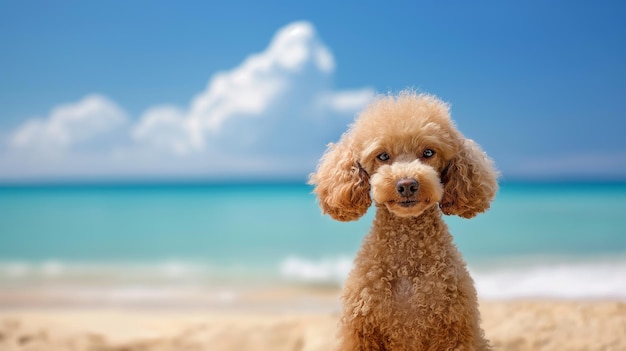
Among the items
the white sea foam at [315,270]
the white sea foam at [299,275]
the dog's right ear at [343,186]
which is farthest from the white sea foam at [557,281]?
the dog's right ear at [343,186]

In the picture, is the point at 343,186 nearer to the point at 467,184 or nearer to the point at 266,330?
the point at 467,184

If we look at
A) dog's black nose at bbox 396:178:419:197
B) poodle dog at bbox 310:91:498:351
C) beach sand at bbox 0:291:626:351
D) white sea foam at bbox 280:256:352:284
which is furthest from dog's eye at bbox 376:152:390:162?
white sea foam at bbox 280:256:352:284

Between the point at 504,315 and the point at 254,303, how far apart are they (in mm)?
3171

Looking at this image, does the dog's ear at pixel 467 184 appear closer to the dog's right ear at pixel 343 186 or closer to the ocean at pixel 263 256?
the dog's right ear at pixel 343 186

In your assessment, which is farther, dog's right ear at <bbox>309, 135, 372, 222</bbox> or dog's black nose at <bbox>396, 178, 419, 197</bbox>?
dog's right ear at <bbox>309, 135, 372, 222</bbox>

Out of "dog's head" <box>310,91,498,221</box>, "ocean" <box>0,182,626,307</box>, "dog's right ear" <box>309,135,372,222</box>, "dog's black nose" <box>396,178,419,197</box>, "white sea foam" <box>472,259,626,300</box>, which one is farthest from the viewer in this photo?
"ocean" <box>0,182,626,307</box>

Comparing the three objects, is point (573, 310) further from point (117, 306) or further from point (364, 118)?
point (117, 306)

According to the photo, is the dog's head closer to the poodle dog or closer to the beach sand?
the poodle dog

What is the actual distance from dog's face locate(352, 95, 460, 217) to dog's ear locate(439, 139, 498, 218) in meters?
0.05

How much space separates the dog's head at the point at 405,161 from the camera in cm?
290

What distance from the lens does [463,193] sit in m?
2.95

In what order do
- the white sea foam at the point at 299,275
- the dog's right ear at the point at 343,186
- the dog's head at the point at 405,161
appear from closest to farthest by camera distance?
the dog's head at the point at 405,161, the dog's right ear at the point at 343,186, the white sea foam at the point at 299,275

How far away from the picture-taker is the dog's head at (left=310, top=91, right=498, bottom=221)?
2898 mm

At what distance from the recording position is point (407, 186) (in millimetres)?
2703
